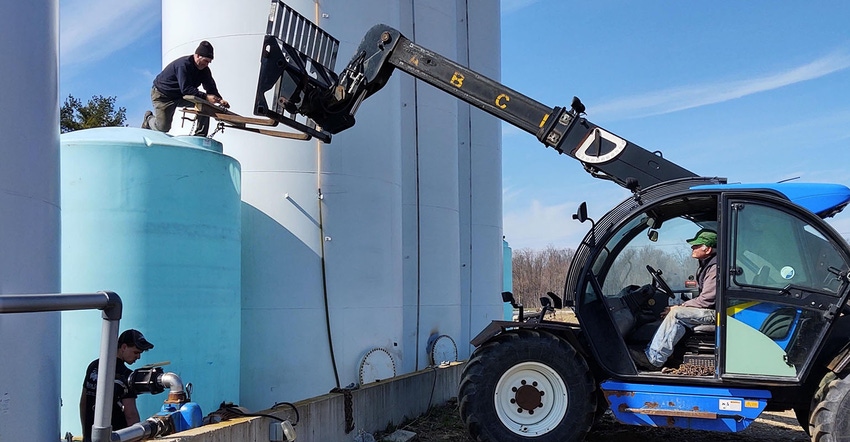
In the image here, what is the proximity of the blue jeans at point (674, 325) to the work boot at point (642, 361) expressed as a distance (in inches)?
1.6

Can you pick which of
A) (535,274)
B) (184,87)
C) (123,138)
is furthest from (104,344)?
(535,274)

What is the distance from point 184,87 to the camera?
24.4 ft

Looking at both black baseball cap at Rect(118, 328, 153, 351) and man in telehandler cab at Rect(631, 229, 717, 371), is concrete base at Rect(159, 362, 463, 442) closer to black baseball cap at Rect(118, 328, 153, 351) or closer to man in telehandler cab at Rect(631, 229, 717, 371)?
black baseball cap at Rect(118, 328, 153, 351)

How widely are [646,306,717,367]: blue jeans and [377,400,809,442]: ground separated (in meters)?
1.60

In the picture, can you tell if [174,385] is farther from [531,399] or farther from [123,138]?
[531,399]

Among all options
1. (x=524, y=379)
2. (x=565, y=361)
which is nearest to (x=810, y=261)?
(x=565, y=361)

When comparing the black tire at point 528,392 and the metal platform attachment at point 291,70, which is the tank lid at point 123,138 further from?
the black tire at point 528,392

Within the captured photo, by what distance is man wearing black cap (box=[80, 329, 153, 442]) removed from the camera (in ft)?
15.4

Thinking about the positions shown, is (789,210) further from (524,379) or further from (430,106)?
(430,106)

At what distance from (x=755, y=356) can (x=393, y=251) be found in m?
4.29

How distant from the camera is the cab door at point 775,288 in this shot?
649 centimetres

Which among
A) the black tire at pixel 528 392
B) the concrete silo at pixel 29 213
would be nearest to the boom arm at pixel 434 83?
the black tire at pixel 528 392

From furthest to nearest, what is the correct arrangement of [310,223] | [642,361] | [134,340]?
1. [310,223]
2. [642,361]
3. [134,340]

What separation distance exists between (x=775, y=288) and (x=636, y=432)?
9.39 feet
